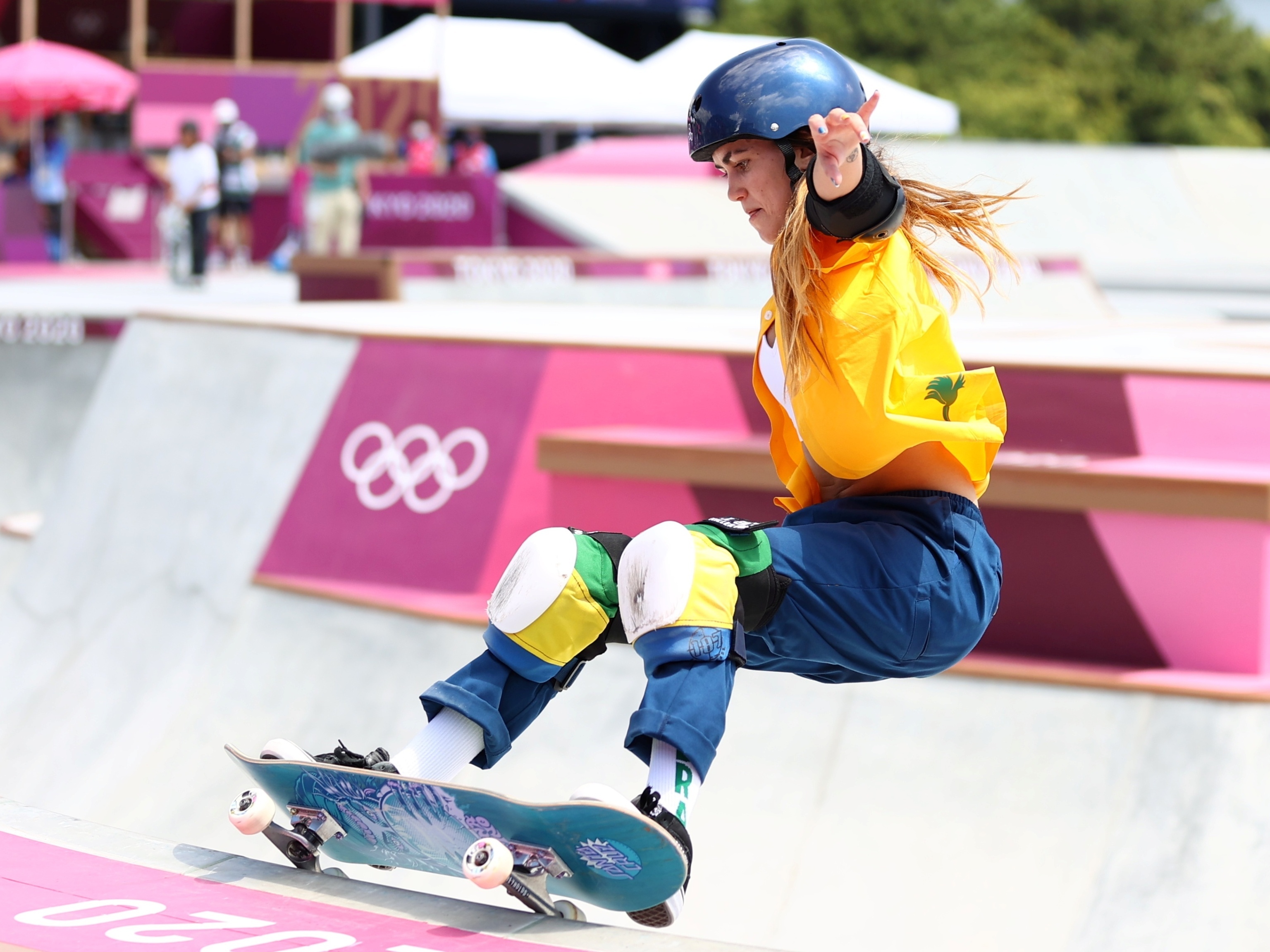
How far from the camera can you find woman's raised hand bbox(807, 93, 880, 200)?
2902 mm

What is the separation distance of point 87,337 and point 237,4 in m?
16.8

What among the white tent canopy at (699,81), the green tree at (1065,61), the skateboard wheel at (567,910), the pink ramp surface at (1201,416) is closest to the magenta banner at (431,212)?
the white tent canopy at (699,81)

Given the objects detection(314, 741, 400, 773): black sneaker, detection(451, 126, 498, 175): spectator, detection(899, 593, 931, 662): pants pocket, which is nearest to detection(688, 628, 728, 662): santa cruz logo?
detection(899, 593, 931, 662): pants pocket

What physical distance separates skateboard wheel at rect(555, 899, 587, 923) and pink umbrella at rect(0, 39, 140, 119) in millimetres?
21362

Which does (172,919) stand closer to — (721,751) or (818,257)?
(818,257)

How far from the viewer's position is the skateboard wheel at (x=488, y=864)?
303cm

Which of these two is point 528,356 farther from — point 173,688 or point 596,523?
point 173,688

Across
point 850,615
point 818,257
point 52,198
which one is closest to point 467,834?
point 850,615

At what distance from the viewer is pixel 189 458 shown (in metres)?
7.99

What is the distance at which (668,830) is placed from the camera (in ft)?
9.84

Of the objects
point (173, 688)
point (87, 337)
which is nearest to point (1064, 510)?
point (173, 688)

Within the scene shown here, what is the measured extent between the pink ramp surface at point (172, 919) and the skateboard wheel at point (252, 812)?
0.45 ft

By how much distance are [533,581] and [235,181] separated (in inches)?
718

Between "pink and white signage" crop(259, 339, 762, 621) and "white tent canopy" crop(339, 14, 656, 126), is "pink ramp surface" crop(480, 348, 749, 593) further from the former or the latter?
"white tent canopy" crop(339, 14, 656, 126)
